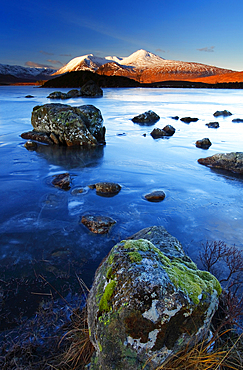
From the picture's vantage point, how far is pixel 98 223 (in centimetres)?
555

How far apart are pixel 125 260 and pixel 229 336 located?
169 cm

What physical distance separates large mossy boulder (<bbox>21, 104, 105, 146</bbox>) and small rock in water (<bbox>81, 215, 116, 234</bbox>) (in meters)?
8.47

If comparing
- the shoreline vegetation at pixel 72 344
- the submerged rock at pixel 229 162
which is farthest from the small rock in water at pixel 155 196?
the submerged rock at pixel 229 162

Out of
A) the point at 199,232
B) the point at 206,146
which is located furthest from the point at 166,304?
the point at 206,146

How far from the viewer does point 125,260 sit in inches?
102

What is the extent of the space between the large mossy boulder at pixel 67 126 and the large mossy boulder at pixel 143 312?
11.7 metres

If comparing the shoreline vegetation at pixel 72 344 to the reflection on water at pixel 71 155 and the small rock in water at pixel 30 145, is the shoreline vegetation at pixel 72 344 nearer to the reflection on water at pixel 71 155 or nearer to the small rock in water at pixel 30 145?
the reflection on water at pixel 71 155

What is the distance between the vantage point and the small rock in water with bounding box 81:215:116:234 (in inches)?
214

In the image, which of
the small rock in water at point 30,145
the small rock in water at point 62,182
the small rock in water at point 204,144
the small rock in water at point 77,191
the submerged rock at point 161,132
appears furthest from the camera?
the submerged rock at point 161,132

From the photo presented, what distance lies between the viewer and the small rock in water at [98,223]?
544cm

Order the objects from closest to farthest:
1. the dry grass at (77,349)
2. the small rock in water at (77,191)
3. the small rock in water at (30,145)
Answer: the dry grass at (77,349) < the small rock in water at (77,191) < the small rock in water at (30,145)

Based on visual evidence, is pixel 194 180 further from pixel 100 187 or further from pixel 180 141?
pixel 180 141

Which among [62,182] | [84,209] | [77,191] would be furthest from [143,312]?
[62,182]

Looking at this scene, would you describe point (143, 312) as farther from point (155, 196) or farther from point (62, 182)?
point (62, 182)
